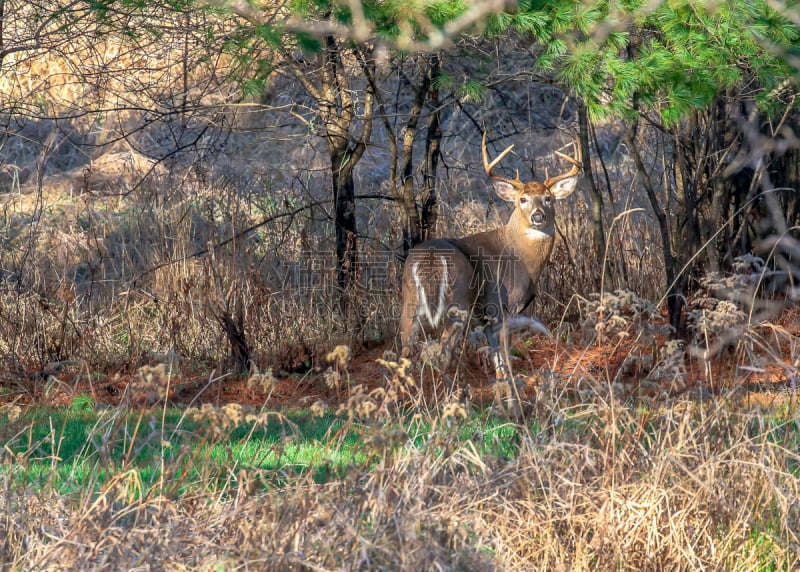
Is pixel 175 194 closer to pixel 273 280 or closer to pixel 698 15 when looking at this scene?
pixel 273 280

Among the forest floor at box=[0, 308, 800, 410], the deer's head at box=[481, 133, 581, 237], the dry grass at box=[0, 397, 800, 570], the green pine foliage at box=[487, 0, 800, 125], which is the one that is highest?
the green pine foliage at box=[487, 0, 800, 125]

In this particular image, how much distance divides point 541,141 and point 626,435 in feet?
49.0

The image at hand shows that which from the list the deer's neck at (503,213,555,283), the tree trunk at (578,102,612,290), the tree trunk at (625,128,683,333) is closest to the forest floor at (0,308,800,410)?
the tree trunk at (625,128,683,333)

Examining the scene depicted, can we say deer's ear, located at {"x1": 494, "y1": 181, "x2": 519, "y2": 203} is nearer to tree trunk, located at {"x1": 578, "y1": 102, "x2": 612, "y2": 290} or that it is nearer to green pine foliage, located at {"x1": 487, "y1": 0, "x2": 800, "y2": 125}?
tree trunk, located at {"x1": 578, "y1": 102, "x2": 612, "y2": 290}

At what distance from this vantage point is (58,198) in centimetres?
1551

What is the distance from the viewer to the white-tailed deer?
8.15m

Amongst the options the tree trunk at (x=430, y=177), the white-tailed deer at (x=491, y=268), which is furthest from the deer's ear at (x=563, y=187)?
the tree trunk at (x=430, y=177)

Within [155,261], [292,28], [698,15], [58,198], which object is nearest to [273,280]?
[155,261]

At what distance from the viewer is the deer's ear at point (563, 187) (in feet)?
28.8

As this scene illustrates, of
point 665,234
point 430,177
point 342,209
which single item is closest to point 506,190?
point 430,177

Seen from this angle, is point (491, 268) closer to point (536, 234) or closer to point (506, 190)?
point (536, 234)

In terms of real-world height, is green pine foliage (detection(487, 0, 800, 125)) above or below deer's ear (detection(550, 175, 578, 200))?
above

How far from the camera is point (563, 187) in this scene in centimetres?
887

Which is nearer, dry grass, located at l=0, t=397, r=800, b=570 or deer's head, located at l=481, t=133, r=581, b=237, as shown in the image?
dry grass, located at l=0, t=397, r=800, b=570
